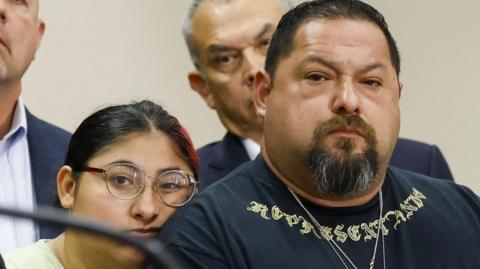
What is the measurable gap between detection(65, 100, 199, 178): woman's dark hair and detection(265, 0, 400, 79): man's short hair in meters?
0.25

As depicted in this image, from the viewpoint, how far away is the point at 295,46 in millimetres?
2084

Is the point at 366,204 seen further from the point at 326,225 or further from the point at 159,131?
the point at 159,131

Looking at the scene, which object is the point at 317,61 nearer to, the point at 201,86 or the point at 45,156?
the point at 45,156

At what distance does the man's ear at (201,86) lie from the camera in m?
3.03

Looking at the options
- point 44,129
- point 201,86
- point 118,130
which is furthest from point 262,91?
point 201,86

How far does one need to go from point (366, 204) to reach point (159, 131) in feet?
1.50

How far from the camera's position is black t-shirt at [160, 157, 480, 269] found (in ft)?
6.27

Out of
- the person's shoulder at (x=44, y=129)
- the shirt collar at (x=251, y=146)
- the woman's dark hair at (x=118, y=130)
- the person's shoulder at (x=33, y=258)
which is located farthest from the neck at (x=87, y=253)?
the shirt collar at (x=251, y=146)

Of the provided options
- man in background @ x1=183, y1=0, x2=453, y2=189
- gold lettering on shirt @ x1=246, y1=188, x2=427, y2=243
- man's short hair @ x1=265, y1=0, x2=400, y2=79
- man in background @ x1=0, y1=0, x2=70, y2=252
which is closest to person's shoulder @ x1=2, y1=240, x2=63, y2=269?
man in background @ x1=0, y1=0, x2=70, y2=252

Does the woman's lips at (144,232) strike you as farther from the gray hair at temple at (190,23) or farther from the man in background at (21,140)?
the gray hair at temple at (190,23)

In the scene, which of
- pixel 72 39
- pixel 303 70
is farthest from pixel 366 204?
pixel 72 39

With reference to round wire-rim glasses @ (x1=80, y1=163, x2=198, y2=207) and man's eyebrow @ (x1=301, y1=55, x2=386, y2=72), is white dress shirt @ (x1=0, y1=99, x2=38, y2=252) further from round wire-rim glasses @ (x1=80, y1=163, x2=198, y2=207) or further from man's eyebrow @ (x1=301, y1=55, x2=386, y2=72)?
man's eyebrow @ (x1=301, y1=55, x2=386, y2=72)

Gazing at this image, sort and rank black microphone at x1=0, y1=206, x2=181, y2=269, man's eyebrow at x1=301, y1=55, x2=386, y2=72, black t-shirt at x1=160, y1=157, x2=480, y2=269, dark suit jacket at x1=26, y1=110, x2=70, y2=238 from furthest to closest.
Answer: dark suit jacket at x1=26, y1=110, x2=70, y2=238 < man's eyebrow at x1=301, y1=55, x2=386, y2=72 < black t-shirt at x1=160, y1=157, x2=480, y2=269 < black microphone at x1=0, y1=206, x2=181, y2=269

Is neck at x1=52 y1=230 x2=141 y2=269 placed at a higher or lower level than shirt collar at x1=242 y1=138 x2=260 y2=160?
higher
